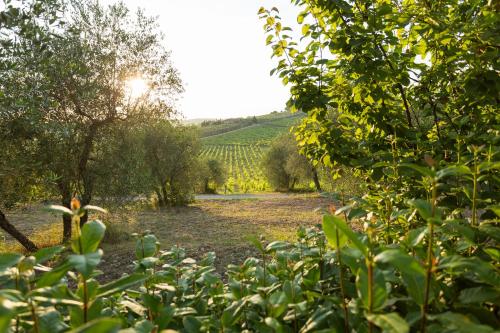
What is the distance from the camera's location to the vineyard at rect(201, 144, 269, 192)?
5585cm

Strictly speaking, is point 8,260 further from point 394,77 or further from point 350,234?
point 394,77

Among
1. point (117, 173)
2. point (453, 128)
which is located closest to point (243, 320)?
point (453, 128)

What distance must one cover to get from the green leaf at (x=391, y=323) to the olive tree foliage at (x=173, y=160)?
29.8 meters

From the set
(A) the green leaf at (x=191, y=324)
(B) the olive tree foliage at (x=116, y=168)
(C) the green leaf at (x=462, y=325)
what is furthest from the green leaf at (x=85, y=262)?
(B) the olive tree foliage at (x=116, y=168)

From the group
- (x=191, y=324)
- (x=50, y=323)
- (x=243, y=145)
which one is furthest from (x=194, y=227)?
(x=243, y=145)

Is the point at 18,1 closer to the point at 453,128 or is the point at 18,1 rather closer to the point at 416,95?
the point at 416,95

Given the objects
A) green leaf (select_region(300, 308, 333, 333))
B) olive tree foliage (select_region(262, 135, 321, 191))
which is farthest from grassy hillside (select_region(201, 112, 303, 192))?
green leaf (select_region(300, 308, 333, 333))

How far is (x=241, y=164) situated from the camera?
79.9 metres

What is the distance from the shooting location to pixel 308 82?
3.78m

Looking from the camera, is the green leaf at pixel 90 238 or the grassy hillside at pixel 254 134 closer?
the green leaf at pixel 90 238

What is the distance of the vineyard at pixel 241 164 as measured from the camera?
55853 millimetres

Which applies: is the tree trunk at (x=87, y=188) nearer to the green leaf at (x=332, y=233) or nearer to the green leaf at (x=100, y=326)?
the green leaf at (x=332, y=233)

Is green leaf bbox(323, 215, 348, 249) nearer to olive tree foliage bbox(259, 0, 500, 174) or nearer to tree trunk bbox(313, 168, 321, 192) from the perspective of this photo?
olive tree foliage bbox(259, 0, 500, 174)

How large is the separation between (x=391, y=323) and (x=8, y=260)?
1.13m
